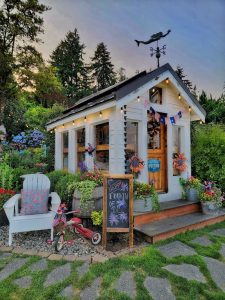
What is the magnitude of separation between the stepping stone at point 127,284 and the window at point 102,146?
9.90 ft

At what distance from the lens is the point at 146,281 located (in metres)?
2.62

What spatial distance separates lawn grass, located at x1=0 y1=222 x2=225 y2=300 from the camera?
7.72ft

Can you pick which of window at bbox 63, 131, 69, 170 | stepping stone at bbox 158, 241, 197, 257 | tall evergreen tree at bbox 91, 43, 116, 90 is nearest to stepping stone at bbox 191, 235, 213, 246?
stepping stone at bbox 158, 241, 197, 257

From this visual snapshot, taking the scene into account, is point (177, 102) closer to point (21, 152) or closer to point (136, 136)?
point (136, 136)

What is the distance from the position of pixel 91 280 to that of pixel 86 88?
27622mm

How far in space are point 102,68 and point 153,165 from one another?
26387mm

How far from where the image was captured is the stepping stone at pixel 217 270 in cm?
266

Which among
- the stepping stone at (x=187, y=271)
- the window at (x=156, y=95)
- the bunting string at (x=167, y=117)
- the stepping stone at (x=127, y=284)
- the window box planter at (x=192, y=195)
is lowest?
the stepping stone at (x=187, y=271)

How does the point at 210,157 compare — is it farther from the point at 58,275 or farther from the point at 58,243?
the point at 58,275

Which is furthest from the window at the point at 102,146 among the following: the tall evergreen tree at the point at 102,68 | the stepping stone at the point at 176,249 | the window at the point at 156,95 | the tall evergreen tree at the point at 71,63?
the tall evergreen tree at the point at 102,68

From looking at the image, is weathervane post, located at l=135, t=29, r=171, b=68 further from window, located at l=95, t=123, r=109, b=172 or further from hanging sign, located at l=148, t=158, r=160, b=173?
hanging sign, located at l=148, t=158, r=160, b=173

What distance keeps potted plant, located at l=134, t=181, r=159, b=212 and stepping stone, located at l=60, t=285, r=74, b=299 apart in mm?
2305

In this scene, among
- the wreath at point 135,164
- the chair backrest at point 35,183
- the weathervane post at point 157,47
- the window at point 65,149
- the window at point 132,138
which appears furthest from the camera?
the window at point 65,149

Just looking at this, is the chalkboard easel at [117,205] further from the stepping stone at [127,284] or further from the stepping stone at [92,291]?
the stepping stone at [92,291]
